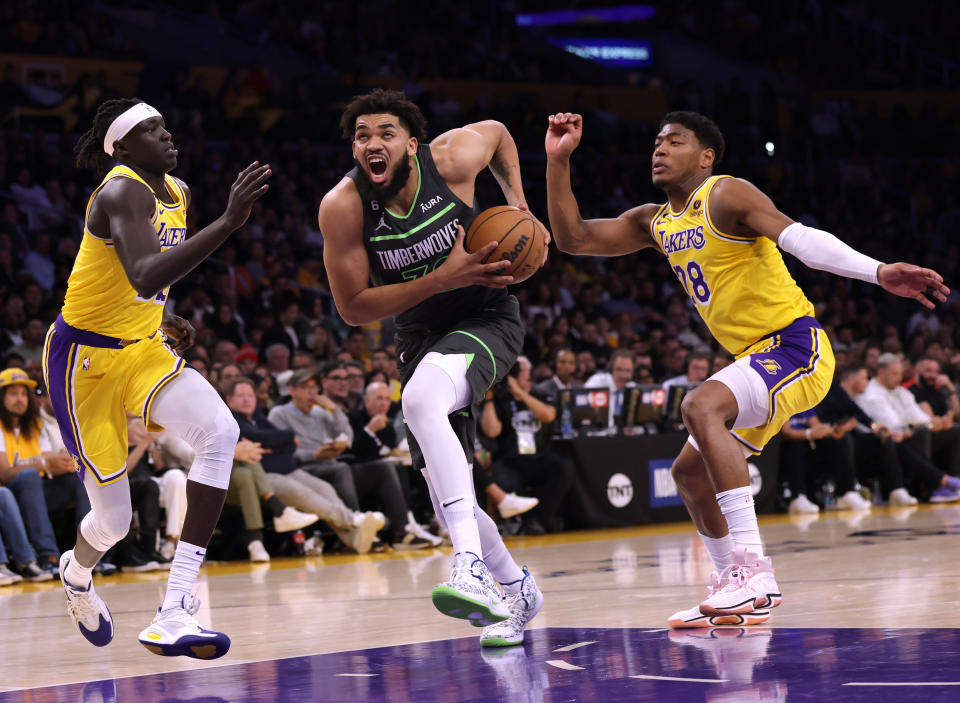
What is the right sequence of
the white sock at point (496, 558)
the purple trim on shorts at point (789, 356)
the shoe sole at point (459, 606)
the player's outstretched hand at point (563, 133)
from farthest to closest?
1. the player's outstretched hand at point (563, 133)
2. the purple trim on shorts at point (789, 356)
3. the white sock at point (496, 558)
4. the shoe sole at point (459, 606)

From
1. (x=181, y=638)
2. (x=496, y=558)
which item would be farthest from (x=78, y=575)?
(x=496, y=558)

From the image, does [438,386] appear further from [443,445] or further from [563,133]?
[563,133]

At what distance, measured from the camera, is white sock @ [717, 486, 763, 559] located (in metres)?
5.31

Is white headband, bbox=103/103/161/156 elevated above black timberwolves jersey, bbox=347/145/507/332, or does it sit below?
above

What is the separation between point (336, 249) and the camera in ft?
16.4

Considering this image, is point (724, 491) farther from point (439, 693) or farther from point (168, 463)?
point (168, 463)

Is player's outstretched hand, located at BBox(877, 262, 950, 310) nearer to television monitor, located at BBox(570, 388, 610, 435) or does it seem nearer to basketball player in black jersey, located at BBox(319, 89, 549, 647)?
basketball player in black jersey, located at BBox(319, 89, 549, 647)

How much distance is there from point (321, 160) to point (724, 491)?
1307 centimetres

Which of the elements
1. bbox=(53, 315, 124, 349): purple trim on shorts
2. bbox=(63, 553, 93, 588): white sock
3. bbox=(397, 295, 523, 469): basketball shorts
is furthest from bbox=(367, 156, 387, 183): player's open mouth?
bbox=(63, 553, 93, 588): white sock

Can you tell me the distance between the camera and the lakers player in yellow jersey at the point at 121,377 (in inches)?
198

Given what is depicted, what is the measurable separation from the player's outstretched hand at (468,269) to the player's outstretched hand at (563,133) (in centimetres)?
99

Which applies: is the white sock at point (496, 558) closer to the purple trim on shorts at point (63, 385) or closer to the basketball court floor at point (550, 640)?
the basketball court floor at point (550, 640)

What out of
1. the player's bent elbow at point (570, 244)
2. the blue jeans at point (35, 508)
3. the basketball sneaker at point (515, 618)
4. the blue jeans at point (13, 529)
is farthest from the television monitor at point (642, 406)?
the basketball sneaker at point (515, 618)

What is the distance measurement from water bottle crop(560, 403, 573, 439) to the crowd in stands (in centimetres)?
17
